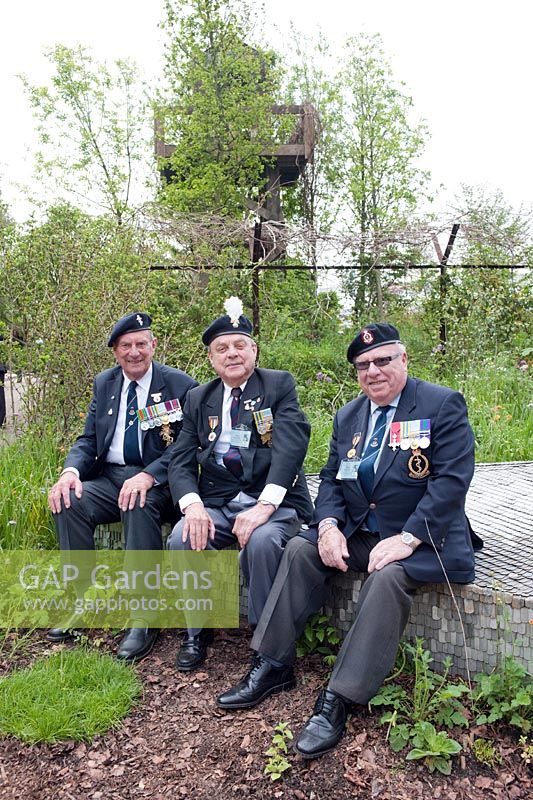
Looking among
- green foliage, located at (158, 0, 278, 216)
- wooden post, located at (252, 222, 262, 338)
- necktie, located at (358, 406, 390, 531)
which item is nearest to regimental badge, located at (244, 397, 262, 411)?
necktie, located at (358, 406, 390, 531)

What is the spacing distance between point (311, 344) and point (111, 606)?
5263 millimetres

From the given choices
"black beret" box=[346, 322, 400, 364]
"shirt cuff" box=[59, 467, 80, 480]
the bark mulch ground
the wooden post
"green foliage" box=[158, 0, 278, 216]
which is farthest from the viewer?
"green foliage" box=[158, 0, 278, 216]

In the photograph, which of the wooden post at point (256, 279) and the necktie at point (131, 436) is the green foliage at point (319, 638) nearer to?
the necktie at point (131, 436)

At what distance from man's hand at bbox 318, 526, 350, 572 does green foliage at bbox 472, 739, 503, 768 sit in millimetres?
811

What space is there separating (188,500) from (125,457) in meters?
0.65

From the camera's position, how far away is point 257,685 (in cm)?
289

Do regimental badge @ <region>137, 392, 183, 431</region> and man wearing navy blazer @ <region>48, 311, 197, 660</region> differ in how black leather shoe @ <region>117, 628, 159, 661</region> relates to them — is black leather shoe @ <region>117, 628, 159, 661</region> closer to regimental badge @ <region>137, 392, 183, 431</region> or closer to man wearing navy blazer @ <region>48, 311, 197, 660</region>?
man wearing navy blazer @ <region>48, 311, 197, 660</region>

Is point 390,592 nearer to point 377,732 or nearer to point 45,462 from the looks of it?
point 377,732

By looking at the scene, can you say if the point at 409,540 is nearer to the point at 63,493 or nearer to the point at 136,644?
the point at 136,644

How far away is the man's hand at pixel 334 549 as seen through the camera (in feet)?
9.60

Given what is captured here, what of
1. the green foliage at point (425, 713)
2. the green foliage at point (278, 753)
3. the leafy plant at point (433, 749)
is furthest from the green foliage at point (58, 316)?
the leafy plant at point (433, 749)

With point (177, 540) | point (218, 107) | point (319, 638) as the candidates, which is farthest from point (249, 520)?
point (218, 107)

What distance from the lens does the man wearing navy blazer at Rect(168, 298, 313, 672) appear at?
3299 mm

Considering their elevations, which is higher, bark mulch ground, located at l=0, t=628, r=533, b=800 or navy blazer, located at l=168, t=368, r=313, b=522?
navy blazer, located at l=168, t=368, r=313, b=522
